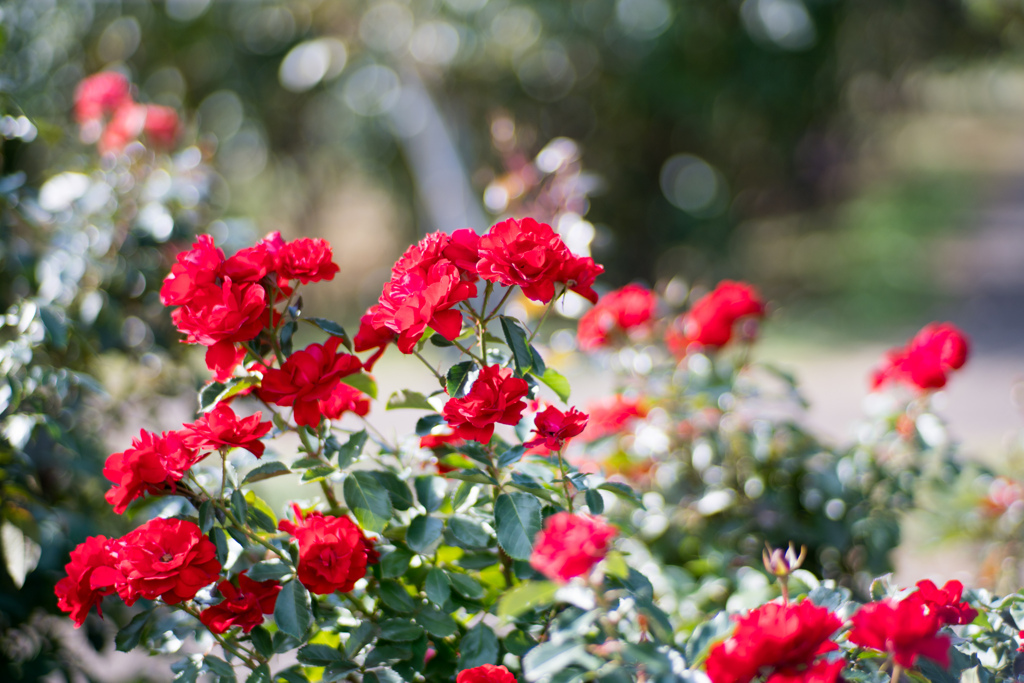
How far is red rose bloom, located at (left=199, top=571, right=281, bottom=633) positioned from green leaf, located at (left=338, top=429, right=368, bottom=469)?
18 cm

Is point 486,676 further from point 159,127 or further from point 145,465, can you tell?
point 159,127

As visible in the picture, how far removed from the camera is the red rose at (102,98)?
6.77 feet

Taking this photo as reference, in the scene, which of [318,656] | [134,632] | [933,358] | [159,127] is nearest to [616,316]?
[933,358]

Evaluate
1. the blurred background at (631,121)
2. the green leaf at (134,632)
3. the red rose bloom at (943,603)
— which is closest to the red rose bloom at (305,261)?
the green leaf at (134,632)

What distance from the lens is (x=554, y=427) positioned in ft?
2.81

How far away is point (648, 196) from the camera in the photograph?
19.0ft

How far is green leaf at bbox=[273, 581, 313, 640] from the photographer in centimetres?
88

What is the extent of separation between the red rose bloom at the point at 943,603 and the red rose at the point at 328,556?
60 cm

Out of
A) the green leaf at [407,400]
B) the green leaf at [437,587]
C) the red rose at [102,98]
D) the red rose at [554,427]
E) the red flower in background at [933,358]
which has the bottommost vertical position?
the green leaf at [437,587]

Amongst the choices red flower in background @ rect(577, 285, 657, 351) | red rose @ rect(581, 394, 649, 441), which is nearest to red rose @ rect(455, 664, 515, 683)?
red rose @ rect(581, 394, 649, 441)

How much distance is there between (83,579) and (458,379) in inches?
19.6

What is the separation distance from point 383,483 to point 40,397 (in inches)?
33.0

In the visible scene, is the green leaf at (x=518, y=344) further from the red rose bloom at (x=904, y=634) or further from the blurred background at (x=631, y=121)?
the blurred background at (x=631, y=121)

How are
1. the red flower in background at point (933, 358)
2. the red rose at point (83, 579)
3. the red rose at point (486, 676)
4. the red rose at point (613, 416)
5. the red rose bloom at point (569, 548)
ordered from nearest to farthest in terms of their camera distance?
1. the red rose bloom at point (569, 548)
2. the red rose at point (486, 676)
3. the red rose at point (83, 579)
4. the red flower in background at point (933, 358)
5. the red rose at point (613, 416)
